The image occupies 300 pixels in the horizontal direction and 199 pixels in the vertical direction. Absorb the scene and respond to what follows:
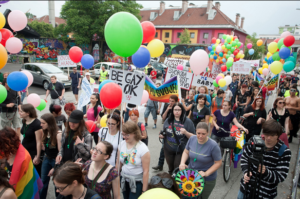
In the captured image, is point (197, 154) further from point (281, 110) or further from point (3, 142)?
point (281, 110)

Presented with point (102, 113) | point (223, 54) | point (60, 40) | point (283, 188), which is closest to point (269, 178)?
point (283, 188)

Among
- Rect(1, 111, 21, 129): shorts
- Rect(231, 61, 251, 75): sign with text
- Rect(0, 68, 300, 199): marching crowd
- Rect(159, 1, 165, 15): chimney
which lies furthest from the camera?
Rect(159, 1, 165, 15): chimney

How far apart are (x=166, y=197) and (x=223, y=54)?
12.9 metres

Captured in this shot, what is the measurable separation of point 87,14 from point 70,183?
29056 mm

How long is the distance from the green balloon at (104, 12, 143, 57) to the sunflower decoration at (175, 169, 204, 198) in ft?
6.20

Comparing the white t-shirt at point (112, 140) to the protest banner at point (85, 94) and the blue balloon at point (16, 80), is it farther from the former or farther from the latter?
the blue balloon at point (16, 80)

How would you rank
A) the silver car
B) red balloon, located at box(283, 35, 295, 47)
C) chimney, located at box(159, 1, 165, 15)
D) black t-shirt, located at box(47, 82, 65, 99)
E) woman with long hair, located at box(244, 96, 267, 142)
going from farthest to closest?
chimney, located at box(159, 1, 165, 15), the silver car, black t-shirt, located at box(47, 82, 65, 99), red balloon, located at box(283, 35, 295, 47), woman with long hair, located at box(244, 96, 267, 142)

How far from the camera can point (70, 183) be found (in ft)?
6.07

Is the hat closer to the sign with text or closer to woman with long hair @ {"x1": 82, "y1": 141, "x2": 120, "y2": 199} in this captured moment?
woman with long hair @ {"x1": 82, "y1": 141, "x2": 120, "y2": 199}

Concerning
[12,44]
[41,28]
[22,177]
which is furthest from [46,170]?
[41,28]

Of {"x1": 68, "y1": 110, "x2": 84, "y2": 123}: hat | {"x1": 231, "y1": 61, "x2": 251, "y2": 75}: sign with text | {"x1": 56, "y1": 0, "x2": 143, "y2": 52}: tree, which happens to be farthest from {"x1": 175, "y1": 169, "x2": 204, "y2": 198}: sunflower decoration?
{"x1": 56, "y1": 0, "x2": 143, "y2": 52}: tree

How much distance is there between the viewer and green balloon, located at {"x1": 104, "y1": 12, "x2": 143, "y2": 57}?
9.11 ft

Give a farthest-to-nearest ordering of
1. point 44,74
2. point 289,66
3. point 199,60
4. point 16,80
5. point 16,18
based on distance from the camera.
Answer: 1. point 44,74
2. point 289,66
3. point 199,60
4. point 16,18
5. point 16,80

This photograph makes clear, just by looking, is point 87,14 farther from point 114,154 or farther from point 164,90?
point 114,154
